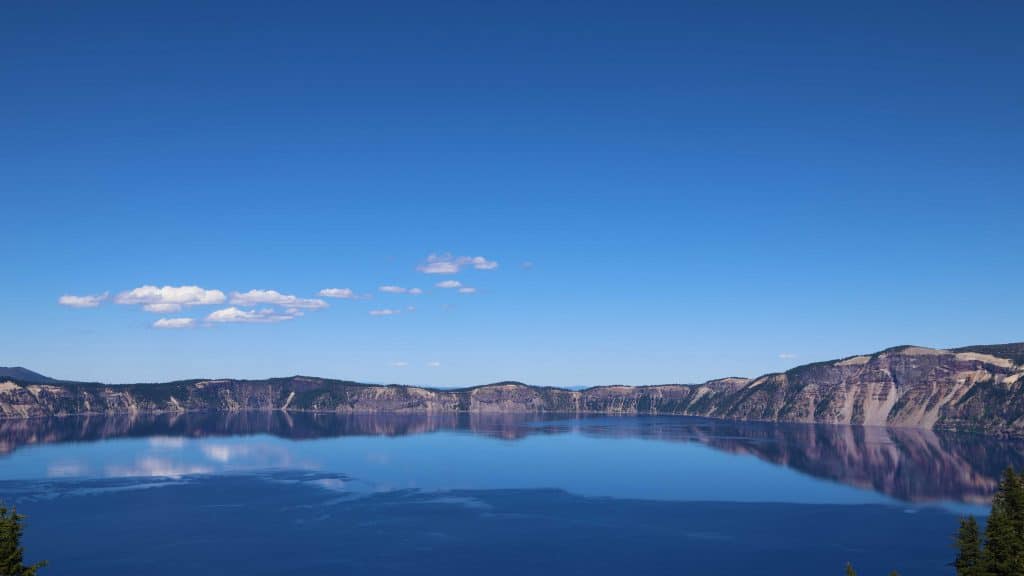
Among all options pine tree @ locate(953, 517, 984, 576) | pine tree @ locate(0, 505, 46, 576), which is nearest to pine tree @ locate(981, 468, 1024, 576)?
pine tree @ locate(953, 517, 984, 576)

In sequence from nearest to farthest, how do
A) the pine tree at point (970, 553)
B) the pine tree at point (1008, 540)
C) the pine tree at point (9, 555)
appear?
the pine tree at point (9, 555)
the pine tree at point (1008, 540)
the pine tree at point (970, 553)

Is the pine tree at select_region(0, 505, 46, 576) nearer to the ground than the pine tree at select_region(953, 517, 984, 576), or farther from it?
farther from it

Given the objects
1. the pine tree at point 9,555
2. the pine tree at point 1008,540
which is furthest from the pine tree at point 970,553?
the pine tree at point 9,555

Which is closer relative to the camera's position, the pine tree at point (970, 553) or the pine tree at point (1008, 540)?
the pine tree at point (1008, 540)

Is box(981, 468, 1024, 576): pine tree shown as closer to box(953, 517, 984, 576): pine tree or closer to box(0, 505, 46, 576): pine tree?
box(953, 517, 984, 576): pine tree

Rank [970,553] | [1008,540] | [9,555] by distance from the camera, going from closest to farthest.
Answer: [9,555], [1008,540], [970,553]

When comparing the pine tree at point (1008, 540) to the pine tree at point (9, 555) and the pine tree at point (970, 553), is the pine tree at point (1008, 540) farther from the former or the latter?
the pine tree at point (9, 555)

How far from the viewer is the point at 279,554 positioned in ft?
465

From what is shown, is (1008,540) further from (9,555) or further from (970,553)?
(9,555)

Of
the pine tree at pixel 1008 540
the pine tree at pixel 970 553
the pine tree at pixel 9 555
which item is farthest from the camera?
the pine tree at pixel 970 553

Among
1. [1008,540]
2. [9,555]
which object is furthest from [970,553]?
[9,555]

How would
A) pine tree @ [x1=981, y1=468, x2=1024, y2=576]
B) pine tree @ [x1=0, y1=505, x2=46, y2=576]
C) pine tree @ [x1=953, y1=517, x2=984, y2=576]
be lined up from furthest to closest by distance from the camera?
1. pine tree @ [x1=953, y1=517, x2=984, y2=576]
2. pine tree @ [x1=981, y1=468, x2=1024, y2=576]
3. pine tree @ [x1=0, y1=505, x2=46, y2=576]

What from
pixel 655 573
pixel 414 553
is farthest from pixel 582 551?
pixel 414 553

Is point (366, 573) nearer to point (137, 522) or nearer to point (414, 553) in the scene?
point (414, 553)
